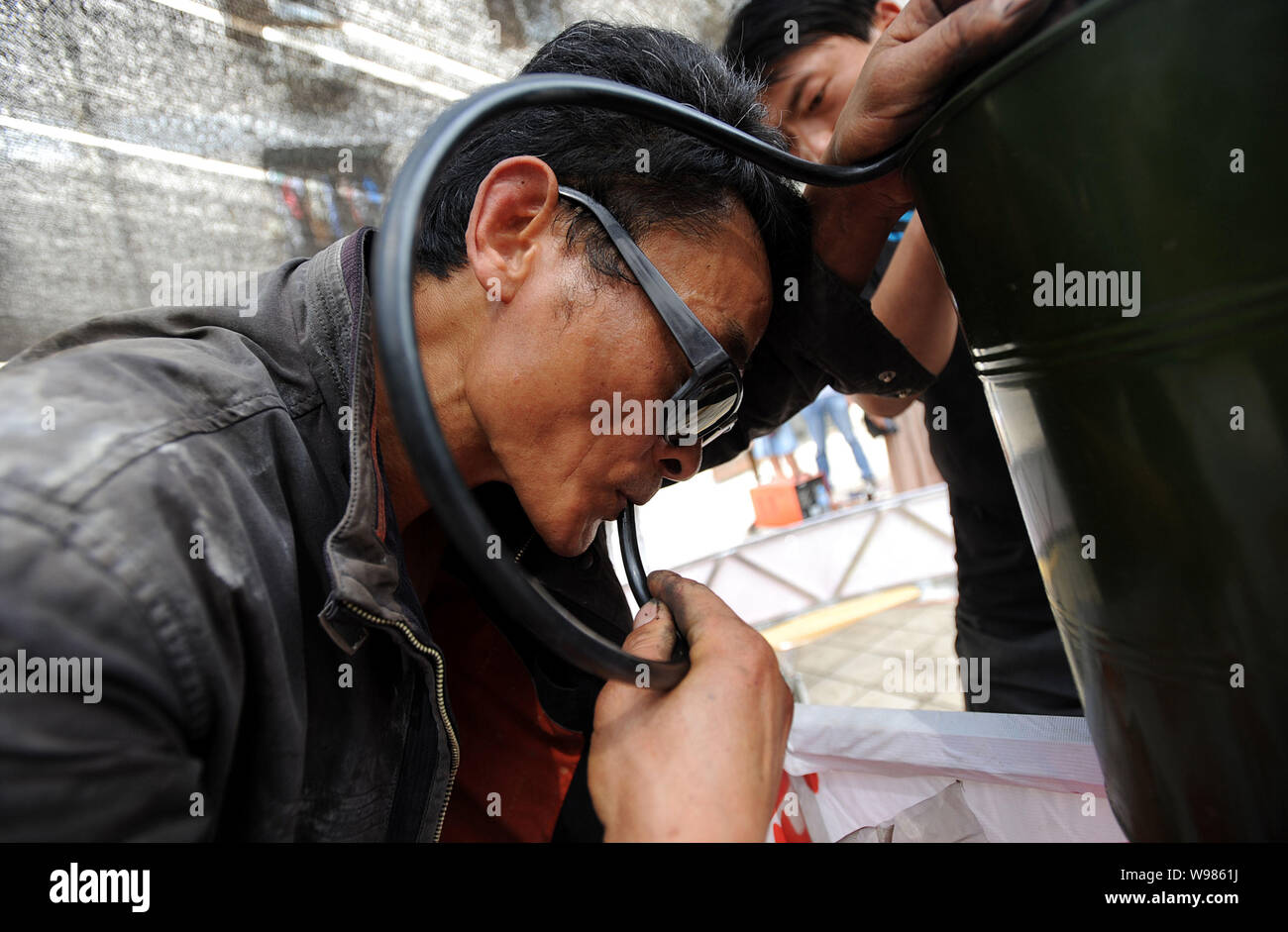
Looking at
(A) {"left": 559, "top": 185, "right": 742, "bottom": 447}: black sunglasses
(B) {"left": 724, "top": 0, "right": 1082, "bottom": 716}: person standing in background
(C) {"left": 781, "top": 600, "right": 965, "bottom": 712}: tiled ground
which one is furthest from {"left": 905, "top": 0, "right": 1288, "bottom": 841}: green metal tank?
(C) {"left": 781, "top": 600, "right": 965, "bottom": 712}: tiled ground

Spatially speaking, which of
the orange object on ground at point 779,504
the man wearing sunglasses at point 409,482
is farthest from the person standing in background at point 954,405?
the orange object on ground at point 779,504

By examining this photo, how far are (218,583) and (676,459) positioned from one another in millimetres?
737

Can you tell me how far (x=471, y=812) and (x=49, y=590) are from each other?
106 centimetres

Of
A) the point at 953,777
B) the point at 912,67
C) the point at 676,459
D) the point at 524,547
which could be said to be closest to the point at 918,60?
the point at 912,67

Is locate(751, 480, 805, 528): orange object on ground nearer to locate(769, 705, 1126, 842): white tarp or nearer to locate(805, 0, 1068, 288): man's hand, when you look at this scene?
locate(769, 705, 1126, 842): white tarp

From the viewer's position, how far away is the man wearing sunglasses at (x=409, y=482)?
62 centimetres

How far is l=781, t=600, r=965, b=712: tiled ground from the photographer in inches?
156

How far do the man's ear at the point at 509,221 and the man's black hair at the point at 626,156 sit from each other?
0.16 ft

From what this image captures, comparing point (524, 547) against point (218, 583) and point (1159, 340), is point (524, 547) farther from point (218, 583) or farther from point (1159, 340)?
point (1159, 340)

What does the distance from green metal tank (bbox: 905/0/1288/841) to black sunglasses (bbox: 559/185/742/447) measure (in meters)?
0.39

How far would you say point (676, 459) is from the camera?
1.23 meters

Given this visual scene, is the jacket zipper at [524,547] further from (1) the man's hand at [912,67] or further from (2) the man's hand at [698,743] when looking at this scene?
(1) the man's hand at [912,67]

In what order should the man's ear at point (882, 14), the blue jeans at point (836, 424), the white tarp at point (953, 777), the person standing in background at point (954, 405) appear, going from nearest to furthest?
the white tarp at point (953, 777) < the person standing in background at point (954, 405) < the man's ear at point (882, 14) < the blue jeans at point (836, 424)
